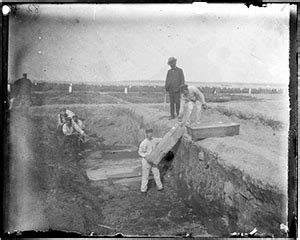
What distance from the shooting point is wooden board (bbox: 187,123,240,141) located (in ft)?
5.77

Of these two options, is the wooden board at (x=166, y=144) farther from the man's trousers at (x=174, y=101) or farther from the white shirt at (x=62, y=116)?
the white shirt at (x=62, y=116)

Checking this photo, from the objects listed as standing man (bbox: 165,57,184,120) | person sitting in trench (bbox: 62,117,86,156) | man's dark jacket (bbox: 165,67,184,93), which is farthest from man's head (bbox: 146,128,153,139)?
person sitting in trench (bbox: 62,117,86,156)

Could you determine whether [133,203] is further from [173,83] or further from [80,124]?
[173,83]

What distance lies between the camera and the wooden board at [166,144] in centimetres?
Answer: 176

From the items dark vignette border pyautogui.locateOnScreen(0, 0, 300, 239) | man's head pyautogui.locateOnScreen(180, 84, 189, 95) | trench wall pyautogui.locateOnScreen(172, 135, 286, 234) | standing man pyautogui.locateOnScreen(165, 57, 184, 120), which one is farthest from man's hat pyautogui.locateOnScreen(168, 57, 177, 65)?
trench wall pyautogui.locateOnScreen(172, 135, 286, 234)

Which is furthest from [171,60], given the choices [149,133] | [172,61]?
[149,133]

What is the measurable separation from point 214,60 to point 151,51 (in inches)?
12.9

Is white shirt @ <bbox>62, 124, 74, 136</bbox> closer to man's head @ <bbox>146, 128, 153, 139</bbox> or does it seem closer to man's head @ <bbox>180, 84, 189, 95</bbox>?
man's head @ <bbox>146, 128, 153, 139</bbox>

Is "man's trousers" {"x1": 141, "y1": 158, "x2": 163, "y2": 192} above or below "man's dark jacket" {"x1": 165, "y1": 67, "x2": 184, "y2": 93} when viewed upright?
below

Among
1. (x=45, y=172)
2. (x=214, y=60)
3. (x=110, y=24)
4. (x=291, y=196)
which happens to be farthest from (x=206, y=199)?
(x=110, y=24)

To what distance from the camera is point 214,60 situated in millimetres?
1778

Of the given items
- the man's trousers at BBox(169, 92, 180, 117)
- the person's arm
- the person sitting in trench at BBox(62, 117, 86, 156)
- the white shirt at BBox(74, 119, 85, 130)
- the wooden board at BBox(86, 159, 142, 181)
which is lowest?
the wooden board at BBox(86, 159, 142, 181)

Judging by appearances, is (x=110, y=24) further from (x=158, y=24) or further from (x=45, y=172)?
(x=45, y=172)

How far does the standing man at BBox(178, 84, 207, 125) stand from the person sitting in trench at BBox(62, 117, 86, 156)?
53cm
